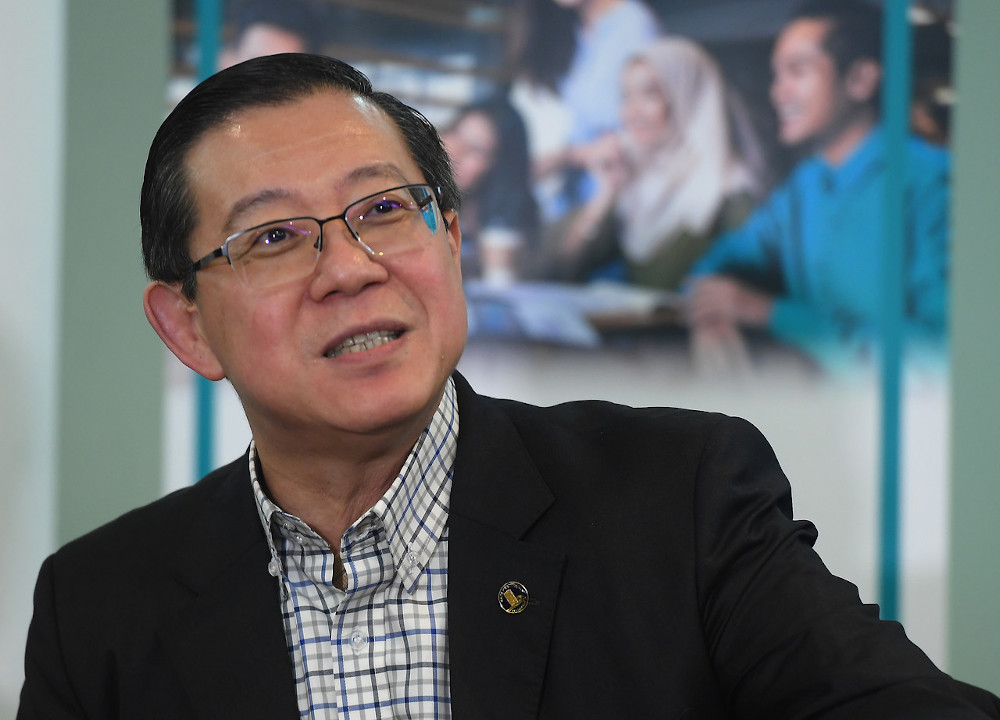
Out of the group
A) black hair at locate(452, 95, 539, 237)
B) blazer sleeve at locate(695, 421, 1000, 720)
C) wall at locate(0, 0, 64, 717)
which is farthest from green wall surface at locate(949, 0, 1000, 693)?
wall at locate(0, 0, 64, 717)

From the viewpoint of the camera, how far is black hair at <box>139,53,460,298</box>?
152 cm

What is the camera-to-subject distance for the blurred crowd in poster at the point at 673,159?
289 centimetres

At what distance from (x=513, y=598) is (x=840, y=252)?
6.19 feet

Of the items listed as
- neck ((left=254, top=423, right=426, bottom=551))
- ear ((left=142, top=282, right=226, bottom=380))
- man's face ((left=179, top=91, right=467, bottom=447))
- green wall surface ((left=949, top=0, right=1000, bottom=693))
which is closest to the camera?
man's face ((left=179, top=91, right=467, bottom=447))

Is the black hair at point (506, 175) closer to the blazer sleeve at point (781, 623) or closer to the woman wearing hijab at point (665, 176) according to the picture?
the woman wearing hijab at point (665, 176)

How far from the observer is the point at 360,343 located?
1415 millimetres

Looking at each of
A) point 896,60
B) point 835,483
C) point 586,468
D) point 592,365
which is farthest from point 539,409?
point 896,60

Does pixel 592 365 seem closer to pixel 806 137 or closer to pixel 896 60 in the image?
pixel 806 137

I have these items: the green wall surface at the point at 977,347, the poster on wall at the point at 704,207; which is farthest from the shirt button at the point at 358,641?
the green wall surface at the point at 977,347

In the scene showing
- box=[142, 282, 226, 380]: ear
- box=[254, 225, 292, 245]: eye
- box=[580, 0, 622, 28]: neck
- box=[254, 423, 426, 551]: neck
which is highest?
box=[580, 0, 622, 28]: neck

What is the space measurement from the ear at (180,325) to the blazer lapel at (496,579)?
1.38 ft

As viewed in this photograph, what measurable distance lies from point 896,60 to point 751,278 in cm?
70

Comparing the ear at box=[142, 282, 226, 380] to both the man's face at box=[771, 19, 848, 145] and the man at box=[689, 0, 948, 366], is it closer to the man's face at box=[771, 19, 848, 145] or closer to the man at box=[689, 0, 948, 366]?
the man at box=[689, 0, 948, 366]

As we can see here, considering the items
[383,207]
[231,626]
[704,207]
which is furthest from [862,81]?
[231,626]
